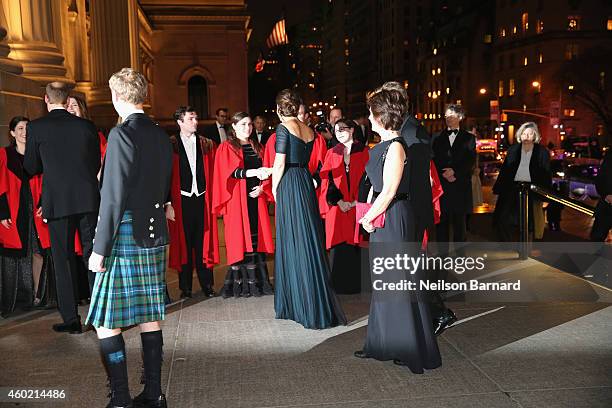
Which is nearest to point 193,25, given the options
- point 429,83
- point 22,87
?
point 22,87

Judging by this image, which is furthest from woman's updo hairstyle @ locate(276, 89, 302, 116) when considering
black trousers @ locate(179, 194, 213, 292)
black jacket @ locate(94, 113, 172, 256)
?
black jacket @ locate(94, 113, 172, 256)

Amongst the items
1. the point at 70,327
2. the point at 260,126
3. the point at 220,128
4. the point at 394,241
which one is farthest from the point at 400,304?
the point at 220,128

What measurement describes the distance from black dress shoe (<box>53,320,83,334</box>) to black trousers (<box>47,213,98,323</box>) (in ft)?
0.13

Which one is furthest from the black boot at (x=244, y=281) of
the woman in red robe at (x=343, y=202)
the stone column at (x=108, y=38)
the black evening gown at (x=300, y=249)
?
the stone column at (x=108, y=38)

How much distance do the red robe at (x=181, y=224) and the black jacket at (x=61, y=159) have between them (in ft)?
5.40

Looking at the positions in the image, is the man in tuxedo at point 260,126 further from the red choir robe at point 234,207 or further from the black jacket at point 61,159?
the black jacket at point 61,159

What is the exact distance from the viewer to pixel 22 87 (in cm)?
852

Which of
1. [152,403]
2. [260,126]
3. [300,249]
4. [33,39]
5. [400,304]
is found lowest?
[152,403]

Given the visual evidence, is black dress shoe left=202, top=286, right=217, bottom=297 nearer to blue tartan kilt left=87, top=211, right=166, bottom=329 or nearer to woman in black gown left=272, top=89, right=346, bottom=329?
woman in black gown left=272, top=89, right=346, bottom=329

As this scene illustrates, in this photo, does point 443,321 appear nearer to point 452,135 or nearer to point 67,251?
point 452,135

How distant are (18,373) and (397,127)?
362 centimetres

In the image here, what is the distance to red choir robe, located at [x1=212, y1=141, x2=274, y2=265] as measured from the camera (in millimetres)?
7789

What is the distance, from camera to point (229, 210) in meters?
7.95

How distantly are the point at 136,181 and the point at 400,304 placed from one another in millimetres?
2284
